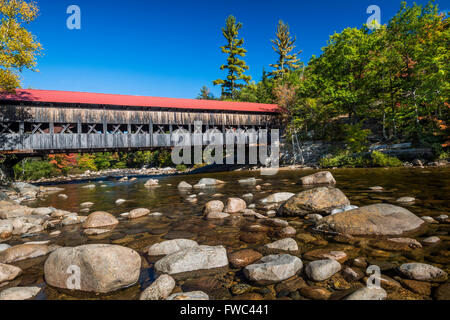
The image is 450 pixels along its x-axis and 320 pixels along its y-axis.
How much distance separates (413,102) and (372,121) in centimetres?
631

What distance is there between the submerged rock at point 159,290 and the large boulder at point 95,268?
47 cm

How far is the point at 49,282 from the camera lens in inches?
106

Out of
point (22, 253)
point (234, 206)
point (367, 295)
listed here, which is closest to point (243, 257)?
point (367, 295)

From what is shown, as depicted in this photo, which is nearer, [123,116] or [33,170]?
[123,116]

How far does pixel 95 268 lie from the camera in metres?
2.55

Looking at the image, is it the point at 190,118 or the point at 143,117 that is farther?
the point at 190,118

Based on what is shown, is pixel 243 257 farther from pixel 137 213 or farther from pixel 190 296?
pixel 137 213

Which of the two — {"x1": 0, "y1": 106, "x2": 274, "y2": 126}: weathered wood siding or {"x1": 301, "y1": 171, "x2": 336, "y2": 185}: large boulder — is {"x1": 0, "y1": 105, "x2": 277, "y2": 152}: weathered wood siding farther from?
{"x1": 301, "y1": 171, "x2": 336, "y2": 185}: large boulder

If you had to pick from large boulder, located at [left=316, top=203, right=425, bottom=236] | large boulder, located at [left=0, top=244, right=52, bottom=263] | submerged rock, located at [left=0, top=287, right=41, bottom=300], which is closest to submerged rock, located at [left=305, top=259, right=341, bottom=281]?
large boulder, located at [left=316, top=203, right=425, bottom=236]

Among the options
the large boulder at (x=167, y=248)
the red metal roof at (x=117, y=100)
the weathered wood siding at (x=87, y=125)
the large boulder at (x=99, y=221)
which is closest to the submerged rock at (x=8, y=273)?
the large boulder at (x=167, y=248)

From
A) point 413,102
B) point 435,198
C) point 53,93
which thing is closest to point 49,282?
point 435,198

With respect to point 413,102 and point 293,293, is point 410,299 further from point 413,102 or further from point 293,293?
point 413,102

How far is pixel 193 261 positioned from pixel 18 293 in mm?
1923

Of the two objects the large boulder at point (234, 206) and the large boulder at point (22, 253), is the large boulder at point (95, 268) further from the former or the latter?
the large boulder at point (234, 206)
